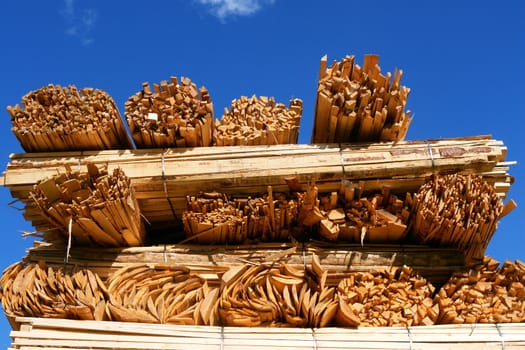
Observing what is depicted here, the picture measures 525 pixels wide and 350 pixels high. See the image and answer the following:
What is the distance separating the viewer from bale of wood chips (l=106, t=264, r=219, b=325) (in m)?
3.19

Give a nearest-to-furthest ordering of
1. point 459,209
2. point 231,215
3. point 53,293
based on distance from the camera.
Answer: point 53,293, point 459,209, point 231,215

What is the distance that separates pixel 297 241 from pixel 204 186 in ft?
1.93

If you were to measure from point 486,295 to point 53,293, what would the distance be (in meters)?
2.14

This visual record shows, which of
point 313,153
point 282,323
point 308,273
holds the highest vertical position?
point 313,153

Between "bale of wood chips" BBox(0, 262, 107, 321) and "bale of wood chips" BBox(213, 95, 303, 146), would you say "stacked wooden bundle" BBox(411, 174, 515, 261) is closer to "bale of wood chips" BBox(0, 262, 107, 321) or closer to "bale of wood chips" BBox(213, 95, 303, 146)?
"bale of wood chips" BBox(213, 95, 303, 146)

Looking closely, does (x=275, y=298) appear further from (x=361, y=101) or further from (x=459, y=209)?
(x=361, y=101)

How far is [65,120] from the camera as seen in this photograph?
363cm

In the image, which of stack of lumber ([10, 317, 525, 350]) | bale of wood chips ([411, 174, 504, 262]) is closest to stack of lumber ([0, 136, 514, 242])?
bale of wood chips ([411, 174, 504, 262])

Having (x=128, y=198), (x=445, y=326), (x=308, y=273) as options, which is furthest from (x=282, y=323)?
(x=128, y=198)

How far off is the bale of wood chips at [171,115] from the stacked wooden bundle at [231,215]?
359 mm

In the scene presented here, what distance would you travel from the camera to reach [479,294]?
3.32 meters

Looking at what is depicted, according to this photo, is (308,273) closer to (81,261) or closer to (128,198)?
(128,198)

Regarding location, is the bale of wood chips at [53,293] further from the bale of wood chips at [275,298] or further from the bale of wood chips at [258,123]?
the bale of wood chips at [258,123]

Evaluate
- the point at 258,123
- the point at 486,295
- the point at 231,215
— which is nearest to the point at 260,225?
the point at 231,215
